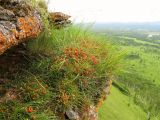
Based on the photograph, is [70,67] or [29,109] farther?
[70,67]

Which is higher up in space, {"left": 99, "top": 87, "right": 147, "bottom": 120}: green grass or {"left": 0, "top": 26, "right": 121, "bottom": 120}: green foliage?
{"left": 0, "top": 26, "right": 121, "bottom": 120}: green foliage

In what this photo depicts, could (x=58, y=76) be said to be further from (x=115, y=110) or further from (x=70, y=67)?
(x=115, y=110)

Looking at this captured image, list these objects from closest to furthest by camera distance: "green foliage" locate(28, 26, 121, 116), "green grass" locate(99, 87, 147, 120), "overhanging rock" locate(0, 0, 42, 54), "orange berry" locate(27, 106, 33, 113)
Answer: "overhanging rock" locate(0, 0, 42, 54)
"orange berry" locate(27, 106, 33, 113)
"green foliage" locate(28, 26, 121, 116)
"green grass" locate(99, 87, 147, 120)

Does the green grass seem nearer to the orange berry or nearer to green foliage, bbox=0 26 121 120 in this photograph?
green foliage, bbox=0 26 121 120

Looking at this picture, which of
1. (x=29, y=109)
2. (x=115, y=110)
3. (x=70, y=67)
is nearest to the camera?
(x=29, y=109)

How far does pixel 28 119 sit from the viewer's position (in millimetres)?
5148

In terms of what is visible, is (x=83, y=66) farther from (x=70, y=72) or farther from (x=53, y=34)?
(x=53, y=34)

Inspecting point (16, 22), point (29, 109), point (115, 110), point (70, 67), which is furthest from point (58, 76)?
point (115, 110)

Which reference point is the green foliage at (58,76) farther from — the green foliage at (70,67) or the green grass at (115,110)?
the green grass at (115,110)

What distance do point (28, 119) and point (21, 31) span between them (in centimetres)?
136

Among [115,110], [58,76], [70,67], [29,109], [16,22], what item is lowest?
[115,110]

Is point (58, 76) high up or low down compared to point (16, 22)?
down

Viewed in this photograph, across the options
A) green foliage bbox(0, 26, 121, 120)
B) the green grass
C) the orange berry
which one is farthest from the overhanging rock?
the green grass

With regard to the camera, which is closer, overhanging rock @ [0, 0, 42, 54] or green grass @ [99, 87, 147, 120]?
overhanging rock @ [0, 0, 42, 54]
